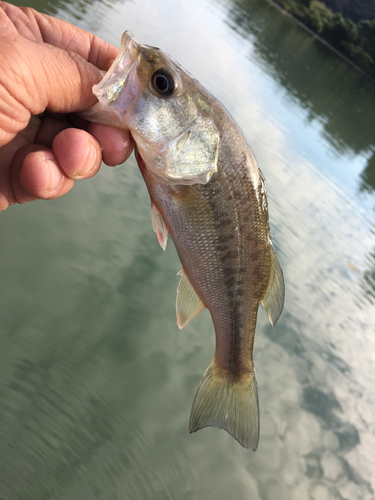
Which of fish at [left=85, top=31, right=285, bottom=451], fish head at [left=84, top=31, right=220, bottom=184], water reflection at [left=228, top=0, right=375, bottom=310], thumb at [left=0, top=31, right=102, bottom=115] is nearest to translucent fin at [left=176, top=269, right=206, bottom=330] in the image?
fish at [left=85, top=31, right=285, bottom=451]

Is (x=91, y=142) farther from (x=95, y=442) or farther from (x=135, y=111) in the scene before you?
(x=95, y=442)

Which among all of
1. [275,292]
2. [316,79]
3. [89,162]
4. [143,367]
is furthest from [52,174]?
[316,79]

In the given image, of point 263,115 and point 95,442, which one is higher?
point 263,115

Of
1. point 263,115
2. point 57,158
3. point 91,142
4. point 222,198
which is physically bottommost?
point 263,115

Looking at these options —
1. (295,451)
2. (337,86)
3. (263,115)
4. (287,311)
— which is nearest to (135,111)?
(295,451)

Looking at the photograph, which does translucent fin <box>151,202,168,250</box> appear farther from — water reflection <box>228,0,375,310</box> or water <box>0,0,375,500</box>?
water reflection <box>228,0,375,310</box>

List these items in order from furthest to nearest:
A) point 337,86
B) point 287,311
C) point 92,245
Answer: point 337,86 → point 287,311 → point 92,245

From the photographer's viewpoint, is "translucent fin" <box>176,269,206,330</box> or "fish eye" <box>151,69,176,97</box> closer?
"fish eye" <box>151,69,176,97</box>
